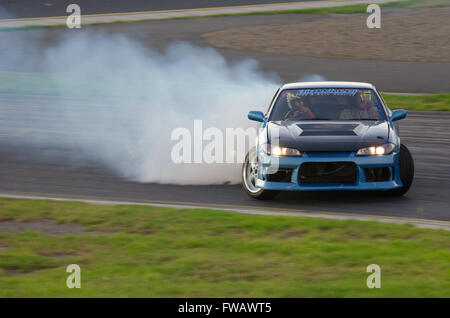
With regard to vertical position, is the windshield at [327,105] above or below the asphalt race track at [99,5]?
below

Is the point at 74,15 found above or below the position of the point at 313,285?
above

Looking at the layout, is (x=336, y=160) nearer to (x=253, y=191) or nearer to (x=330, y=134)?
(x=330, y=134)

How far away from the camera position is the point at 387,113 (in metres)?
10.4

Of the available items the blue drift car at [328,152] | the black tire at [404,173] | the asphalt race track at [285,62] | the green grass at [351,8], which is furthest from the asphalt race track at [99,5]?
the black tire at [404,173]

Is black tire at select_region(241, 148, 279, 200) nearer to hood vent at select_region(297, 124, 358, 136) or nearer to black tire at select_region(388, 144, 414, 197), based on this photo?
hood vent at select_region(297, 124, 358, 136)

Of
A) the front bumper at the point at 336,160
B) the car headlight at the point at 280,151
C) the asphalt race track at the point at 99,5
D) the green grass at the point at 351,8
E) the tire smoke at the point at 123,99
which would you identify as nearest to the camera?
the front bumper at the point at 336,160

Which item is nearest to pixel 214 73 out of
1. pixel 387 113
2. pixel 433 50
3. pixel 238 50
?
pixel 238 50

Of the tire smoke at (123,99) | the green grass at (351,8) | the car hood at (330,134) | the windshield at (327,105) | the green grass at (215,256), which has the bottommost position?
the green grass at (215,256)

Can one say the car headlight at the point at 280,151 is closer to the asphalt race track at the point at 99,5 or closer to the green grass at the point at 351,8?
the green grass at the point at 351,8

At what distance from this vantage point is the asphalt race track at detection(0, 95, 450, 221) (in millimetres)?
9523

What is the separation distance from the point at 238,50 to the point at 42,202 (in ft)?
50.2

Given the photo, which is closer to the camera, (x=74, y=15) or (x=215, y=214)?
(x=215, y=214)

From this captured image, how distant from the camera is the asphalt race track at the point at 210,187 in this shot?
31.2 feet

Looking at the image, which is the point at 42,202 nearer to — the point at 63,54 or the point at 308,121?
the point at 308,121
